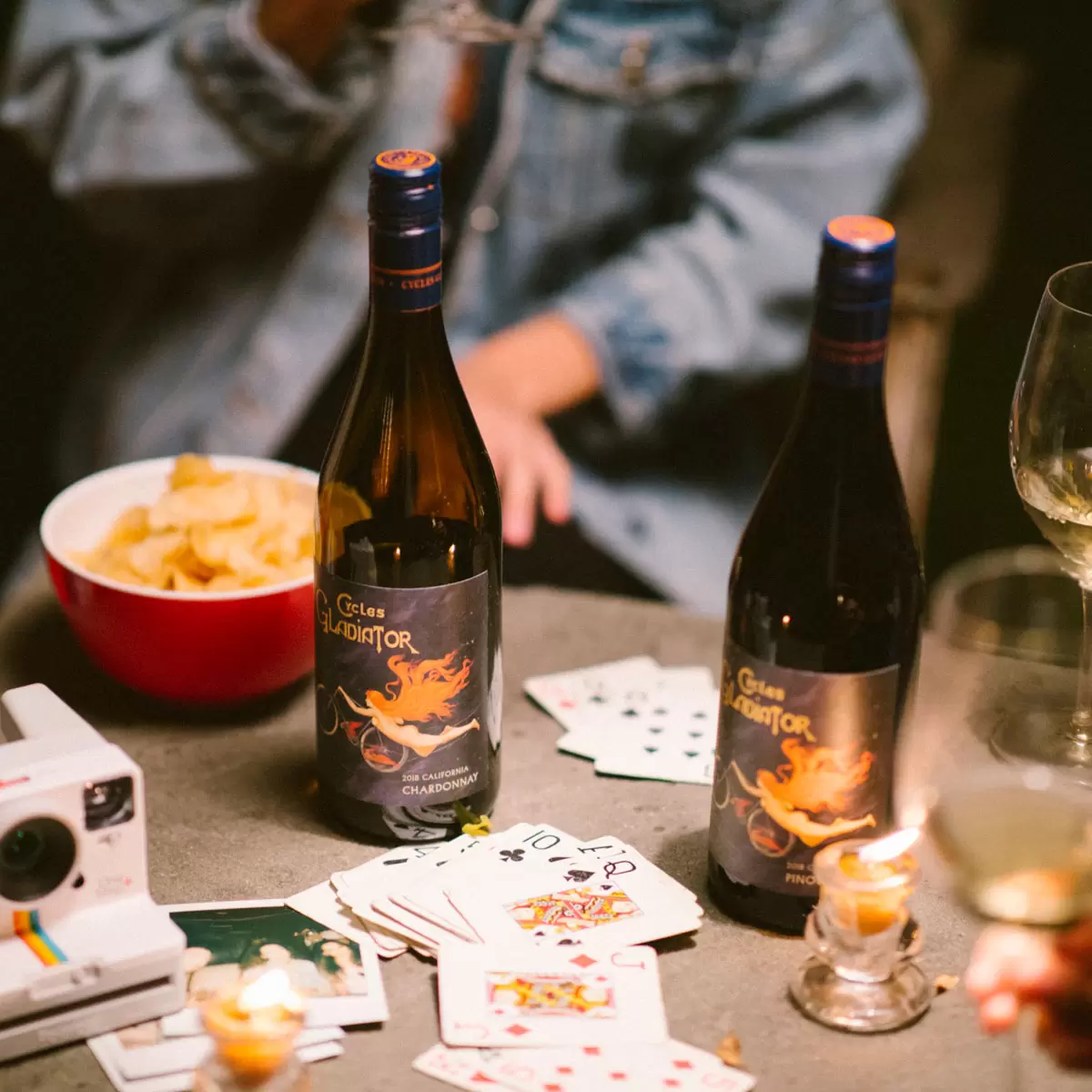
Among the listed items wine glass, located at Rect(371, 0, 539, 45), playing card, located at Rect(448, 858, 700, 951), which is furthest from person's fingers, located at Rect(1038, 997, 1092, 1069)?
wine glass, located at Rect(371, 0, 539, 45)

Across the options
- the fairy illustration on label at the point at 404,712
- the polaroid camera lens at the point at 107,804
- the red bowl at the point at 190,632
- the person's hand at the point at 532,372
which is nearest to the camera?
the polaroid camera lens at the point at 107,804

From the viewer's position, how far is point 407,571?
2.74 ft

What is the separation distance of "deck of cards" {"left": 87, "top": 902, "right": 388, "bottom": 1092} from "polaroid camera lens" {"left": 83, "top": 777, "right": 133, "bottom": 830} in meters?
0.09

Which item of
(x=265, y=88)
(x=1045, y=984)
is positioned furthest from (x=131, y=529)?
(x=265, y=88)

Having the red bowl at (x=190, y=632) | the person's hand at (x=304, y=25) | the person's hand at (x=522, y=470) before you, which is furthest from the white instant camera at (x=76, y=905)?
the person's hand at (x=304, y=25)

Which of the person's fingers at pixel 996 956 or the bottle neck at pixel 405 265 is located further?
the bottle neck at pixel 405 265

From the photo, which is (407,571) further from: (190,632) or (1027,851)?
(1027,851)

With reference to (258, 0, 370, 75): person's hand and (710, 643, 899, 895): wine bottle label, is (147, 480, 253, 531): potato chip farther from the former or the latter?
(258, 0, 370, 75): person's hand

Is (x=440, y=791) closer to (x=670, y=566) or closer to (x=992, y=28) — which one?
(x=670, y=566)

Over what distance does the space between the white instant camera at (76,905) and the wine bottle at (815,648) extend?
0.31 meters

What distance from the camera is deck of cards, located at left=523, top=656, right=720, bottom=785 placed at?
3.08 ft

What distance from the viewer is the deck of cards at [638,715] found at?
94 cm

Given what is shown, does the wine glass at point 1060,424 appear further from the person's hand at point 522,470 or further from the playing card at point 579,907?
the person's hand at point 522,470

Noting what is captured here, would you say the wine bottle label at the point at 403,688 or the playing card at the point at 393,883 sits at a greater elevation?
the wine bottle label at the point at 403,688
